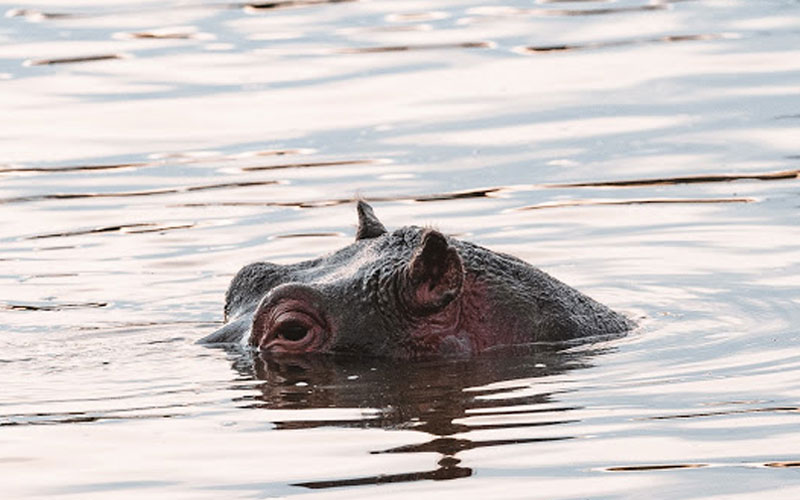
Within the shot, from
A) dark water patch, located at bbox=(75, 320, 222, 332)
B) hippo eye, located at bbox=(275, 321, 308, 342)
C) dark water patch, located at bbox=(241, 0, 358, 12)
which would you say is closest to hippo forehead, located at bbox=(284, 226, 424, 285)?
hippo eye, located at bbox=(275, 321, 308, 342)

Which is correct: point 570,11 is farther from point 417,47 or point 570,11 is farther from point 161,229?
point 161,229

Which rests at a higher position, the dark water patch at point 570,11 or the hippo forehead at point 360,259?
the dark water patch at point 570,11

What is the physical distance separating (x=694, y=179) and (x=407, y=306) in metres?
5.93

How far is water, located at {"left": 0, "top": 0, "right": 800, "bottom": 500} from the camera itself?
8.28 meters

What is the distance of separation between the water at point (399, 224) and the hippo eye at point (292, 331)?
0.40ft

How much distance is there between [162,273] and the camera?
13453 mm

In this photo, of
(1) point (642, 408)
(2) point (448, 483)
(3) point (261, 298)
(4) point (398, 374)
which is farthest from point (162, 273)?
(2) point (448, 483)

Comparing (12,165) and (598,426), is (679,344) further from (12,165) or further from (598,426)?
(12,165)

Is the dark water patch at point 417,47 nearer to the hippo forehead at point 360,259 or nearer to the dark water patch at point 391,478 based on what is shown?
the hippo forehead at point 360,259

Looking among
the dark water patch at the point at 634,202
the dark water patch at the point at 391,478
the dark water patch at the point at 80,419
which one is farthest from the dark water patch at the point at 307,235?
the dark water patch at the point at 391,478

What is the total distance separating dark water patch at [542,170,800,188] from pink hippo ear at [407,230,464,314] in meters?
5.77

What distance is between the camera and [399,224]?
48.0 ft

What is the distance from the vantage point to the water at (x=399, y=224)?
8.28 metres

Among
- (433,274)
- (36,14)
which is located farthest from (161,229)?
(36,14)
